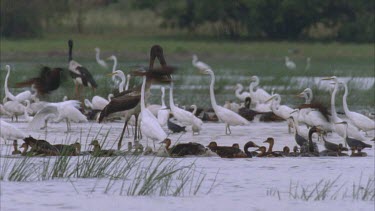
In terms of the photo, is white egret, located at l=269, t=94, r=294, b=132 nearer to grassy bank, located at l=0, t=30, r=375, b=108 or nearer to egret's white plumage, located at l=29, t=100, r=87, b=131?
egret's white plumage, located at l=29, t=100, r=87, b=131

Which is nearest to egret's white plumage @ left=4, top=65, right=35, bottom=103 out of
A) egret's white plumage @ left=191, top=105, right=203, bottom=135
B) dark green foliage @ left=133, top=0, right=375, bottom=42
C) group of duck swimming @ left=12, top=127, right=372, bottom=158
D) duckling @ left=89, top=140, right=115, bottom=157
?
egret's white plumage @ left=191, top=105, right=203, bottom=135

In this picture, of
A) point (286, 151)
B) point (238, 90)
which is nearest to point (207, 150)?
point (286, 151)

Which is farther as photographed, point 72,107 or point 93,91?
point 93,91

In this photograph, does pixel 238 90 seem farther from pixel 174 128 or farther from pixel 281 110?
pixel 174 128

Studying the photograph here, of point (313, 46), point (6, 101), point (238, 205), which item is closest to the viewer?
point (238, 205)

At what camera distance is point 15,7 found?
38.1 meters

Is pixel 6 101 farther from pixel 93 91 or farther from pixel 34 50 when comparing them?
pixel 34 50

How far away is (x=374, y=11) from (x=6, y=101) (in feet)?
81.3

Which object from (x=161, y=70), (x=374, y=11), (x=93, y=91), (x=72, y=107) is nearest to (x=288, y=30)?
(x=374, y=11)

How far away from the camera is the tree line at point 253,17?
38.3m

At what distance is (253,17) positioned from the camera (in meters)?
39.3

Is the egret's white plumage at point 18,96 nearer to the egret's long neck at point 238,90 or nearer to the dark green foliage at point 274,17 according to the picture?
the egret's long neck at point 238,90

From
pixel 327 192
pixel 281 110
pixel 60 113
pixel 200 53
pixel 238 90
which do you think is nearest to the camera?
pixel 327 192

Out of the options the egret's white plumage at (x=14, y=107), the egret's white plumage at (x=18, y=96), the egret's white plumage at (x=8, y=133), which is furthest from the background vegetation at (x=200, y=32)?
the egret's white plumage at (x=8, y=133)
